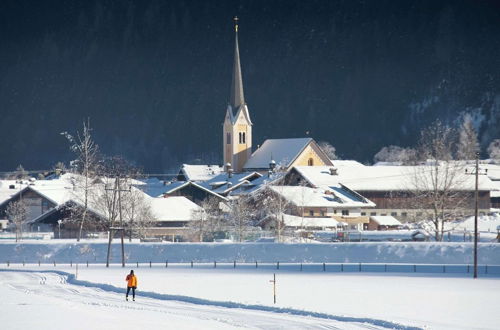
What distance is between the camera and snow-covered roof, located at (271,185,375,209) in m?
121

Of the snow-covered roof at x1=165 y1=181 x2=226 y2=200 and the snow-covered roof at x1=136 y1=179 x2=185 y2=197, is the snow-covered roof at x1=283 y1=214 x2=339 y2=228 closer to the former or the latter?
the snow-covered roof at x1=165 y1=181 x2=226 y2=200

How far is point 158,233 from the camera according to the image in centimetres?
10856

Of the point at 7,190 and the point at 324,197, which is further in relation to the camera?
the point at 7,190

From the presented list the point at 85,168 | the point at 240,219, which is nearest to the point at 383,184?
the point at 240,219

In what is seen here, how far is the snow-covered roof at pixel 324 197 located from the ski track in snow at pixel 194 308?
57362mm

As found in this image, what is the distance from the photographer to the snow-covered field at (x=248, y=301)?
4303 cm

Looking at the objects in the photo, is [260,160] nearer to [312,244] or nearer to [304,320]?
[312,244]

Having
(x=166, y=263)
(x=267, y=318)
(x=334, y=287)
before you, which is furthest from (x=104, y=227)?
(x=267, y=318)

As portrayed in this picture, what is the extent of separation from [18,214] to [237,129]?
82782 mm

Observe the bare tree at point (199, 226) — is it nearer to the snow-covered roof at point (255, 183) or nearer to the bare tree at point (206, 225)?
the bare tree at point (206, 225)

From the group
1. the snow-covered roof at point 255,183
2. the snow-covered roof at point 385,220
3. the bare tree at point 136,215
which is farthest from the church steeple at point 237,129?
the bare tree at point 136,215

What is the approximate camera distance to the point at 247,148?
188m

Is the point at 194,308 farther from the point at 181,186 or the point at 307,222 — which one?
the point at 181,186

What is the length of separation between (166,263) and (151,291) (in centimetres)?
2674
